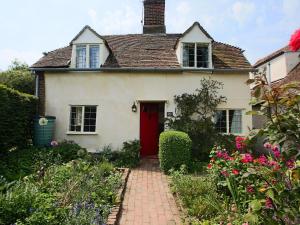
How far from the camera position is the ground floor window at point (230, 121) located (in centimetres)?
1480

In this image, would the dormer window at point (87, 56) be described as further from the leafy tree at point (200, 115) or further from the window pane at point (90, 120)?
the leafy tree at point (200, 115)

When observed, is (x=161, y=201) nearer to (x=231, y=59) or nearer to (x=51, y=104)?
(x=51, y=104)

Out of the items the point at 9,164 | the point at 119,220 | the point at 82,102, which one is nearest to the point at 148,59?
the point at 82,102

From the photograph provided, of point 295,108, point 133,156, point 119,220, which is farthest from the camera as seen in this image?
point 133,156

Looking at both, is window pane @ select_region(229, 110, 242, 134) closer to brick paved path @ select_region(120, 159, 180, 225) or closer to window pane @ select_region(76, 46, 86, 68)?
brick paved path @ select_region(120, 159, 180, 225)

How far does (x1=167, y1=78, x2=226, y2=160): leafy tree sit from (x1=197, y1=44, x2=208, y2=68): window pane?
103 centimetres

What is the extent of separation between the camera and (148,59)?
15438 mm

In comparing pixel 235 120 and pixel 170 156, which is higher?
pixel 235 120

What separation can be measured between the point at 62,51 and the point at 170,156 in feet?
31.5

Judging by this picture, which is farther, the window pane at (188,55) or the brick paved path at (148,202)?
the window pane at (188,55)

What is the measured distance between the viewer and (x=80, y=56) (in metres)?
15.2

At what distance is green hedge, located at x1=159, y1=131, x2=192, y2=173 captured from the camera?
1084 cm

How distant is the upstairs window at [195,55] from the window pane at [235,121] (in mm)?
2725

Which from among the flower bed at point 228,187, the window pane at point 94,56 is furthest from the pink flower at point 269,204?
the window pane at point 94,56
